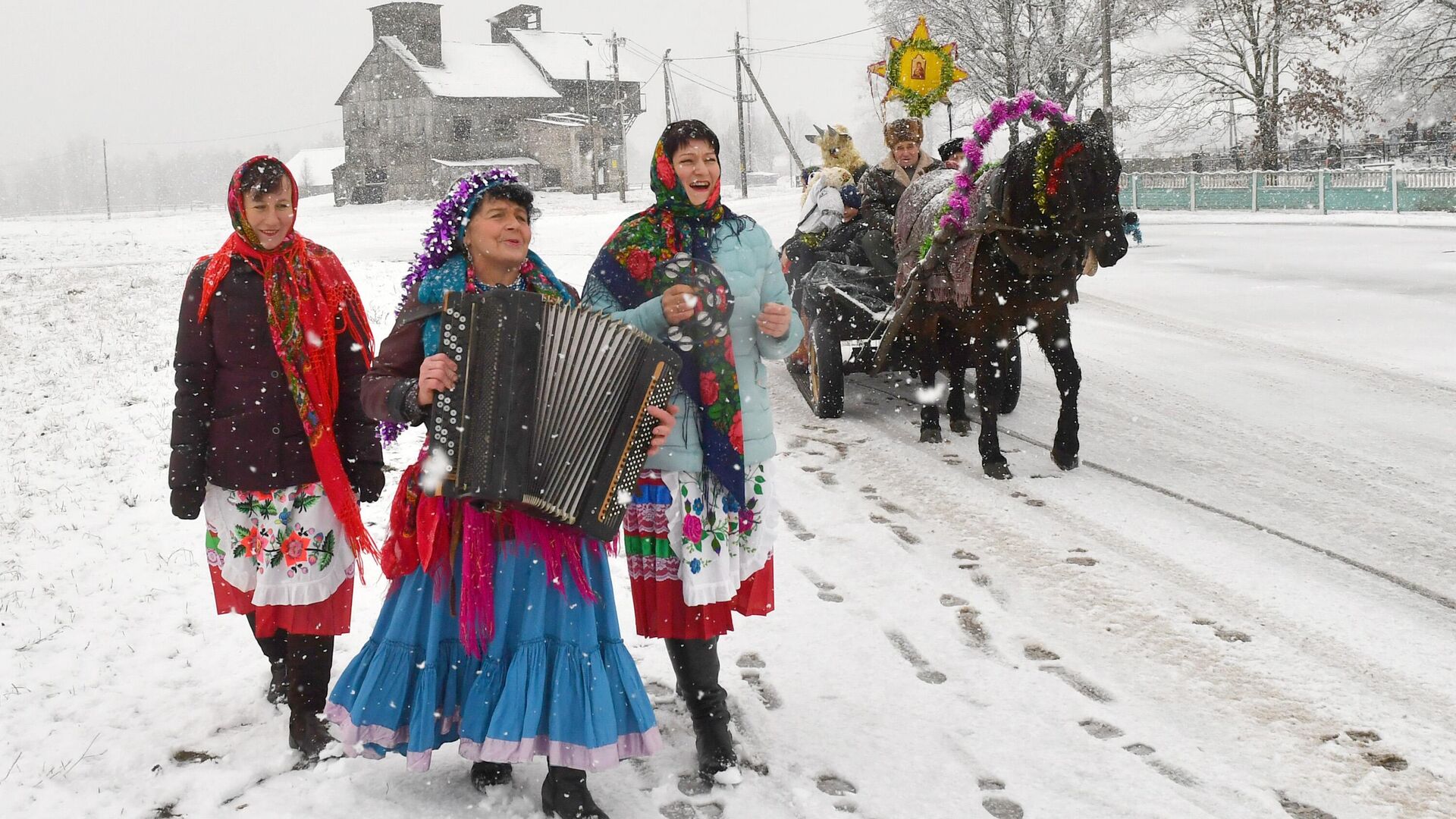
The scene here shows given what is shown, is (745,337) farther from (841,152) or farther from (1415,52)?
(1415,52)

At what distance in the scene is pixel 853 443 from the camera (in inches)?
294

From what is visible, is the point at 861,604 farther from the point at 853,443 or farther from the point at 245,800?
the point at 853,443

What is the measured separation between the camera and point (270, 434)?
11.6 ft

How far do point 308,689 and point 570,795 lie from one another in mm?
1076

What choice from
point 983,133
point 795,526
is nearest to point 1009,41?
point 983,133

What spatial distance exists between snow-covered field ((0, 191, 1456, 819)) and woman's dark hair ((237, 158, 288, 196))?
1.73 meters

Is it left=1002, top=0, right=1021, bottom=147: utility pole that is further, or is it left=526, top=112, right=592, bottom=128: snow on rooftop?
left=526, top=112, right=592, bottom=128: snow on rooftop

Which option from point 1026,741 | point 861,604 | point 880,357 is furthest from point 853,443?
point 1026,741

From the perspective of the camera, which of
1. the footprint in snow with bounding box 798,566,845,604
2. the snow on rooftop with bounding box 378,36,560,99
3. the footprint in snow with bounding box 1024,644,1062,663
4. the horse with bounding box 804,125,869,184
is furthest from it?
the snow on rooftop with bounding box 378,36,560,99

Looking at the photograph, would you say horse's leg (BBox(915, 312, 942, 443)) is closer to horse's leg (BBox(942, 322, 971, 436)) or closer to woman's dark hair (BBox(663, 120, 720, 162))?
horse's leg (BBox(942, 322, 971, 436))

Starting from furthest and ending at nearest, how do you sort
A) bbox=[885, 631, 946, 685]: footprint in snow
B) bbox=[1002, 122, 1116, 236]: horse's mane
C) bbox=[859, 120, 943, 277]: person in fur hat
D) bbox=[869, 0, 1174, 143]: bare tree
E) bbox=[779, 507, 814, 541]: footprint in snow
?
bbox=[869, 0, 1174, 143]: bare tree → bbox=[859, 120, 943, 277]: person in fur hat → bbox=[1002, 122, 1116, 236]: horse's mane → bbox=[779, 507, 814, 541]: footprint in snow → bbox=[885, 631, 946, 685]: footprint in snow

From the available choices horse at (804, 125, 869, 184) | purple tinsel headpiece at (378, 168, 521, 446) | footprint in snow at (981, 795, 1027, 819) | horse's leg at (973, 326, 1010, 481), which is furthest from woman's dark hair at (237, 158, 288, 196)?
horse at (804, 125, 869, 184)

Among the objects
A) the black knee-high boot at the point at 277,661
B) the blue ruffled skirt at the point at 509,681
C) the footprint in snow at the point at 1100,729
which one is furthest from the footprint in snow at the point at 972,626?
the black knee-high boot at the point at 277,661

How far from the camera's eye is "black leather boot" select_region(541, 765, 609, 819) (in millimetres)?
2986
